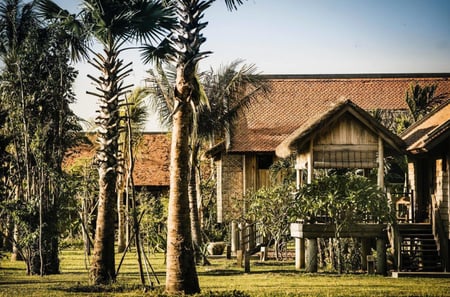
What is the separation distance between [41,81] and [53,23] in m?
3.37

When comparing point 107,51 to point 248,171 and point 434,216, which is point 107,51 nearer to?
point 434,216

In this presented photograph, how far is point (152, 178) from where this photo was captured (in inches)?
1848

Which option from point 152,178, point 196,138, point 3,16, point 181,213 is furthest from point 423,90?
point 181,213

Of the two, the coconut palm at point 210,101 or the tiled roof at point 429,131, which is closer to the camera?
the tiled roof at point 429,131

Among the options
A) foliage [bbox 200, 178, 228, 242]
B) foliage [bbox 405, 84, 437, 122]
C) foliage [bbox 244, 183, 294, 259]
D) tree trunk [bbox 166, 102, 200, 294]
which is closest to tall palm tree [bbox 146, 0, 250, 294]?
tree trunk [bbox 166, 102, 200, 294]

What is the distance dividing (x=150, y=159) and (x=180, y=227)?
97.5ft

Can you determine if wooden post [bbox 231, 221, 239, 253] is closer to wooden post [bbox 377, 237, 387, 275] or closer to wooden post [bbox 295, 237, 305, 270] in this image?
wooden post [bbox 295, 237, 305, 270]

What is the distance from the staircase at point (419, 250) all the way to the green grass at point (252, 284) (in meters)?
2.25

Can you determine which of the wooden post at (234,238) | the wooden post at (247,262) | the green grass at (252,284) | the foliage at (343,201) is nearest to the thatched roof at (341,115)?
the foliage at (343,201)

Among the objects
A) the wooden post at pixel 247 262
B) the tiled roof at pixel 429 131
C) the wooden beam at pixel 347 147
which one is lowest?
the wooden post at pixel 247 262

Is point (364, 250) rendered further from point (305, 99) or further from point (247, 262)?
point (305, 99)

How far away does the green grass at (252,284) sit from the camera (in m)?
20.3

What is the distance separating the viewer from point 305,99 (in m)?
42.0

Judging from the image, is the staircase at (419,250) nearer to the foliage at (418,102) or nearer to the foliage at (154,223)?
the foliage at (154,223)
